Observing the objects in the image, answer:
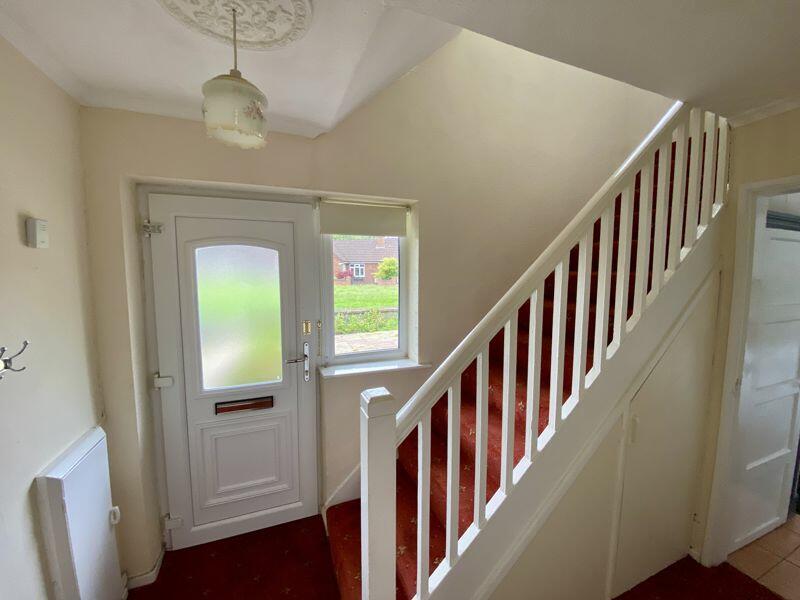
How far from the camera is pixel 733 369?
1555 millimetres

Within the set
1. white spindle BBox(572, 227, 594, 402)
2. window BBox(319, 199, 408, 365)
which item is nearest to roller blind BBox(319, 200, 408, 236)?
window BBox(319, 199, 408, 365)

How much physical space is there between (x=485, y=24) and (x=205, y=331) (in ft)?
6.09

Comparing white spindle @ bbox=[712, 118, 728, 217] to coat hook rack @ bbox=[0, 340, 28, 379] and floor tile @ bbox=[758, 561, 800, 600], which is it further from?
coat hook rack @ bbox=[0, 340, 28, 379]

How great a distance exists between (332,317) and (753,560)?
2.72 meters

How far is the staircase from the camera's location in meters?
0.99

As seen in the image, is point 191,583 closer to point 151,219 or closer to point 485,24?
point 151,219

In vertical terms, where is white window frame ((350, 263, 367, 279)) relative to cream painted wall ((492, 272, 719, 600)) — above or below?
above

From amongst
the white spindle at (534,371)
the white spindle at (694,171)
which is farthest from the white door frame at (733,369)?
the white spindle at (534,371)

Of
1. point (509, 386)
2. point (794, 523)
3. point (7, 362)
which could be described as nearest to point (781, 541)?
point (794, 523)

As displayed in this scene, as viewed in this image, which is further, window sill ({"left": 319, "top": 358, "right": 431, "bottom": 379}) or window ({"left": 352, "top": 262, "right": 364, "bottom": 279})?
window ({"left": 352, "top": 262, "right": 364, "bottom": 279})

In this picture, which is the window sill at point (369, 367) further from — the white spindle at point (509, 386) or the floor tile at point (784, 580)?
the floor tile at point (784, 580)

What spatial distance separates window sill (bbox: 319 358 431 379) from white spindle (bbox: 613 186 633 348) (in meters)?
1.09

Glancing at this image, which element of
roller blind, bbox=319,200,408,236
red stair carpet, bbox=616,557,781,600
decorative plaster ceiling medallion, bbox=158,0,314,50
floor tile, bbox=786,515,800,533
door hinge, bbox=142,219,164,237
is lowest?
floor tile, bbox=786,515,800,533

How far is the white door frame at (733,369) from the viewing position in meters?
1.45
